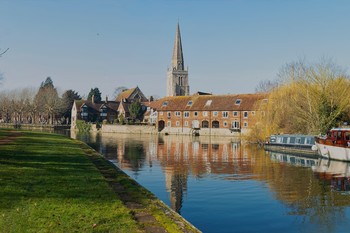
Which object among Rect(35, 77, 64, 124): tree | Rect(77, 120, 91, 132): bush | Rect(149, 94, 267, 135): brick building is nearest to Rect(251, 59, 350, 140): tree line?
Rect(149, 94, 267, 135): brick building

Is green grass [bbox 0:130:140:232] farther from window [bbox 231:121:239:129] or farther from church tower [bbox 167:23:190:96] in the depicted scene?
church tower [bbox 167:23:190:96]

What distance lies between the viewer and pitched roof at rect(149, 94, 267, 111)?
84.8m

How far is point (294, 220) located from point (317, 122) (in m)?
37.3

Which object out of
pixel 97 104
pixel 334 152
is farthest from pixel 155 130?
pixel 334 152

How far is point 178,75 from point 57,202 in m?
141

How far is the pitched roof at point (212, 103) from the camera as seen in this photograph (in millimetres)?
84812

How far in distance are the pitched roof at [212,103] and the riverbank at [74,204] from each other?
65.5 meters

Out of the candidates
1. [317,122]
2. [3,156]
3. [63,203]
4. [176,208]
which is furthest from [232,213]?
[317,122]

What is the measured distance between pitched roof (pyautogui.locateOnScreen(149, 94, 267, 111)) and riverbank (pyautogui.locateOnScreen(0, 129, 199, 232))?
65.5 metres

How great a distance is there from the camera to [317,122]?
4959 cm

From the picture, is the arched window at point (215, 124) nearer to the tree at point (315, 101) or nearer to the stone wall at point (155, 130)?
the stone wall at point (155, 130)

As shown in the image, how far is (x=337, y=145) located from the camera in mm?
36781

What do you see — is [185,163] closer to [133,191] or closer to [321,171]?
[321,171]

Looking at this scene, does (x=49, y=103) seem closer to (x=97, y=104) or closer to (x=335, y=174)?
(x=97, y=104)
